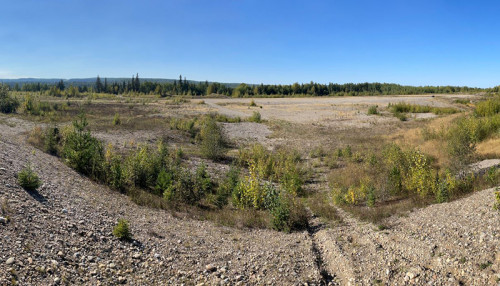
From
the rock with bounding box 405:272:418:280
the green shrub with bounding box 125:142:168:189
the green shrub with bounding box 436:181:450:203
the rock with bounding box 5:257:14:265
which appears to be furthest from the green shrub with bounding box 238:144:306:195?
the rock with bounding box 5:257:14:265

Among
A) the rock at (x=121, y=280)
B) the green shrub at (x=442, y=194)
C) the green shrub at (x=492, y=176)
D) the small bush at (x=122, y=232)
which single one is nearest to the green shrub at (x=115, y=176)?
the small bush at (x=122, y=232)

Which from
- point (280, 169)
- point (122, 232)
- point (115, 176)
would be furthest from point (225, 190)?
point (122, 232)

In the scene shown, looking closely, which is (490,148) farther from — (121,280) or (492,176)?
(121,280)

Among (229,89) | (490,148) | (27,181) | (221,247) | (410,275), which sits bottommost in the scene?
(221,247)

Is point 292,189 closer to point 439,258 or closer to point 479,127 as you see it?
point 439,258

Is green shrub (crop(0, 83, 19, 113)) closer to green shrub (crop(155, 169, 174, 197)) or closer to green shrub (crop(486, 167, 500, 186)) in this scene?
green shrub (crop(155, 169, 174, 197))

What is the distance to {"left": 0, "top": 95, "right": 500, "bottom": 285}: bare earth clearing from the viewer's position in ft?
17.0

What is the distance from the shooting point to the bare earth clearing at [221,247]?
5.19 metres

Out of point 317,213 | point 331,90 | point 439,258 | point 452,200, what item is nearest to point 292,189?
point 317,213

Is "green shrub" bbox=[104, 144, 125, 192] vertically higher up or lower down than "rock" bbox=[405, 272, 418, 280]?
higher up

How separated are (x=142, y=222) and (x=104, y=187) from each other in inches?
110

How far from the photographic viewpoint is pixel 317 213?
928 cm

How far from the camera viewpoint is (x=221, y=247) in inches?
270

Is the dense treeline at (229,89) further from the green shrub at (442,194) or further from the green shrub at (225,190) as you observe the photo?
the green shrub at (442,194)
